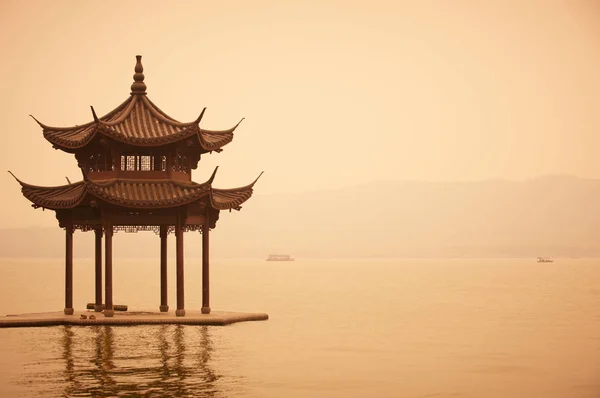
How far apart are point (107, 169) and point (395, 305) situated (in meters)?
40.5

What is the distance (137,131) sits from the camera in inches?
2184

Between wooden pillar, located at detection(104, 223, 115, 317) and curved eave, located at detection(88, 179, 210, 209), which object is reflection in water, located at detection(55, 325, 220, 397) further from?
curved eave, located at detection(88, 179, 210, 209)

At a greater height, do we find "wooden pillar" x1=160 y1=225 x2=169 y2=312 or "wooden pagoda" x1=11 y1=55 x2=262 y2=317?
"wooden pagoda" x1=11 y1=55 x2=262 y2=317

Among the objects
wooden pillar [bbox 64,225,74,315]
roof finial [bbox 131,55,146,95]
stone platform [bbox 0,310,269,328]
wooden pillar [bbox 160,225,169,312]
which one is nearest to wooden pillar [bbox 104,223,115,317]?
→ stone platform [bbox 0,310,269,328]

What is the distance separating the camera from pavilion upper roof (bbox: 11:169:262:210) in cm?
5353

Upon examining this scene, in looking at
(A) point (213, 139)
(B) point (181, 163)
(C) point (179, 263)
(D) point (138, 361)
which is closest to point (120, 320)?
(C) point (179, 263)

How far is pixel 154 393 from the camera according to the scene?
34.9 metres

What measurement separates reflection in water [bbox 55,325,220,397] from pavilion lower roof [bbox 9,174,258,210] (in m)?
5.47

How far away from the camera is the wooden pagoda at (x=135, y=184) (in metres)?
54.1

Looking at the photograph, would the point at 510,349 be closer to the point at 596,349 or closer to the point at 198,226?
the point at 596,349

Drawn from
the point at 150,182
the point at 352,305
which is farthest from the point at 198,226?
the point at 352,305

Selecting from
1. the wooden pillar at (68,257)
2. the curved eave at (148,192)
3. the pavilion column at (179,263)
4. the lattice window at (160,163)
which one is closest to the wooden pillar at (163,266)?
the pavilion column at (179,263)

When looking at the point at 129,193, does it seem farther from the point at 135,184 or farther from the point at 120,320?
the point at 120,320

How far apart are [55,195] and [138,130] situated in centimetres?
503
